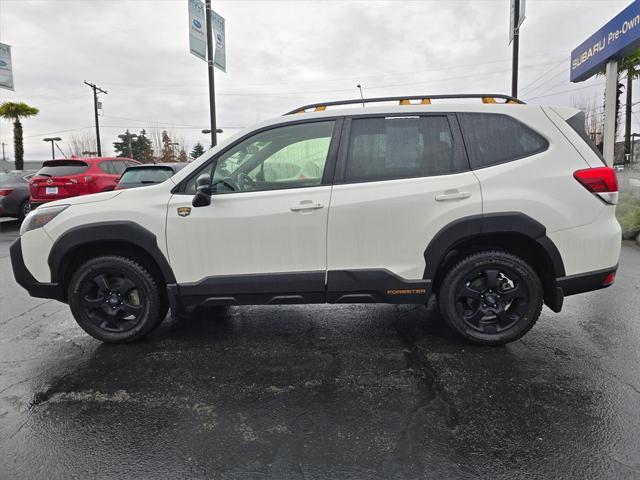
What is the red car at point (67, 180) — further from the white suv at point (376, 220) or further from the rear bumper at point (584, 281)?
the rear bumper at point (584, 281)

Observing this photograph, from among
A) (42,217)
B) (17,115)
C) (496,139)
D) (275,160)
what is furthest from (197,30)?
(17,115)

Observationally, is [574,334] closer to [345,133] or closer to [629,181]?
A: [345,133]

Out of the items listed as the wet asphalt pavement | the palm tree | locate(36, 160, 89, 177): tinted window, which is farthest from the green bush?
the palm tree

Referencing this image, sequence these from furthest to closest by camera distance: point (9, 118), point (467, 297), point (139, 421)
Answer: point (9, 118), point (467, 297), point (139, 421)

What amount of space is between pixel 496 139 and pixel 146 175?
7.71 meters

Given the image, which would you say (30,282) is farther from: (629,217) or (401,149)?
(629,217)

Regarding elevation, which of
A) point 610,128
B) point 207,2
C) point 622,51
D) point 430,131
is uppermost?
point 207,2

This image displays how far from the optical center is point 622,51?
9.62m

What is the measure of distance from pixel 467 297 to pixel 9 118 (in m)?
41.5

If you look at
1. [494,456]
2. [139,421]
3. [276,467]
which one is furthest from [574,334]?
[139,421]

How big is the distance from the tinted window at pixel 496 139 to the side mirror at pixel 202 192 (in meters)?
1.99

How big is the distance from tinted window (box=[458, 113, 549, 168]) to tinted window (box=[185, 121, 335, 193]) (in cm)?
109

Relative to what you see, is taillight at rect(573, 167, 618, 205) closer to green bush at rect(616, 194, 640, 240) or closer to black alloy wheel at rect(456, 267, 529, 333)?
black alloy wheel at rect(456, 267, 529, 333)

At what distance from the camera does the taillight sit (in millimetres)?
3135
